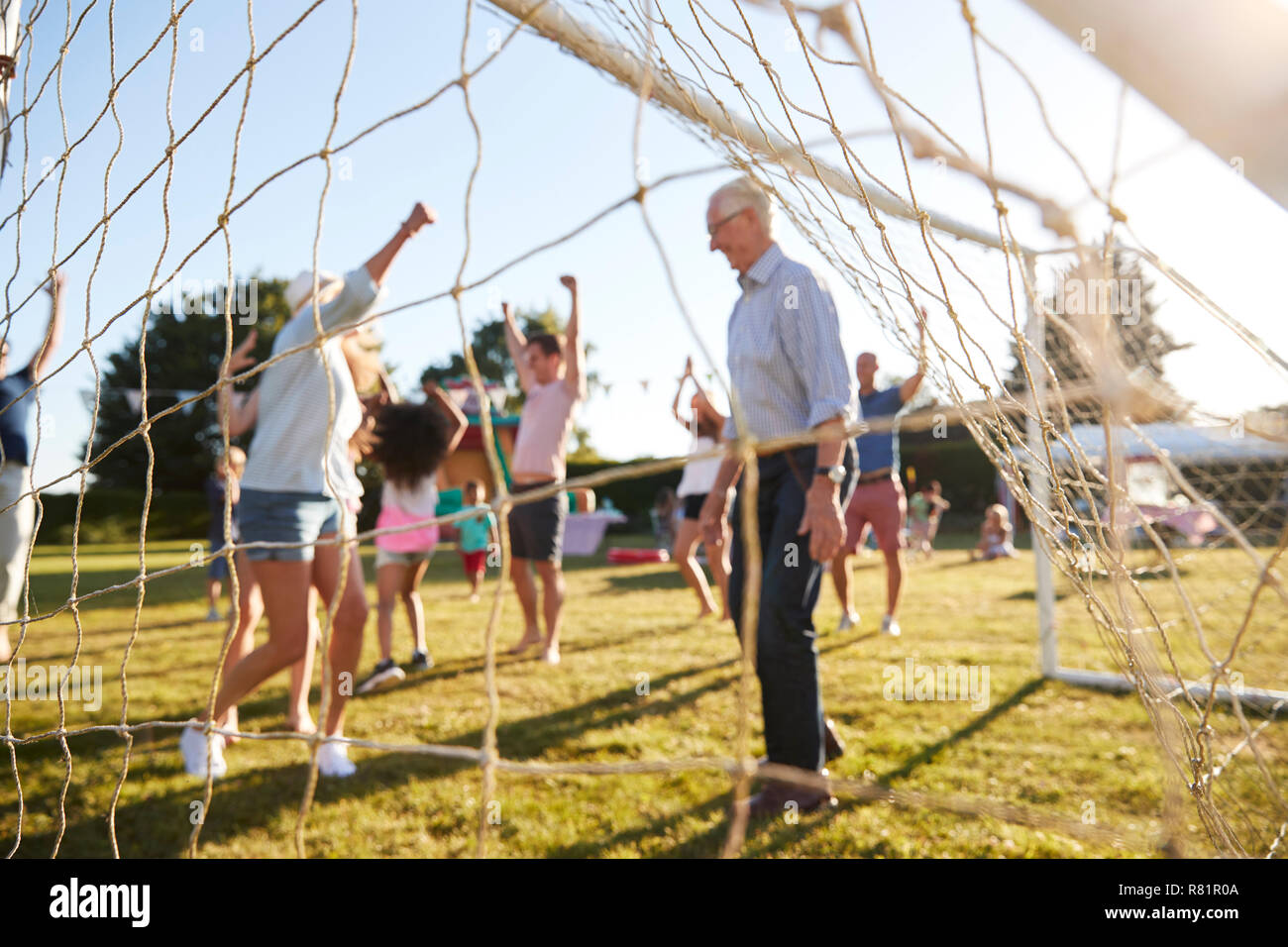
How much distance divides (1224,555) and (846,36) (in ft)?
19.2

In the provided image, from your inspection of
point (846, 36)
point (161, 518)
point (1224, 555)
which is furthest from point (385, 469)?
point (161, 518)

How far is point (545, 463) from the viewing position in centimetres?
402

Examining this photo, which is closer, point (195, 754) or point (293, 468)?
point (293, 468)

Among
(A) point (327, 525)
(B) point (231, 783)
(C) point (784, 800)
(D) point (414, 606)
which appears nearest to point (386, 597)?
(D) point (414, 606)

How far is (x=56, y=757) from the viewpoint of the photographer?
2.79 m

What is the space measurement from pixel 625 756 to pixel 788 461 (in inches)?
47.2

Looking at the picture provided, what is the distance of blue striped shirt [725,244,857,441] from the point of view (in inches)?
81.4

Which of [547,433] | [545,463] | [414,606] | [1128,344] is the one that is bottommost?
[414,606]

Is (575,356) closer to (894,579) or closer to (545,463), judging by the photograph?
(545,463)

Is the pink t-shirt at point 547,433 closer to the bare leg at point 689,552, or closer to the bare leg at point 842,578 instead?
the bare leg at point 689,552

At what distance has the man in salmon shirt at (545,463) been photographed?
13.1ft

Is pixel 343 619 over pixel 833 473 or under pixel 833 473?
under

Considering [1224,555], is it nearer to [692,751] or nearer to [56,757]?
[692,751]

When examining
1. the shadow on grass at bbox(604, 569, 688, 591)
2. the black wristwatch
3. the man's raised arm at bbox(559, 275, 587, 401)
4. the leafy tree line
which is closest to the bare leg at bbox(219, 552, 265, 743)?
the man's raised arm at bbox(559, 275, 587, 401)
